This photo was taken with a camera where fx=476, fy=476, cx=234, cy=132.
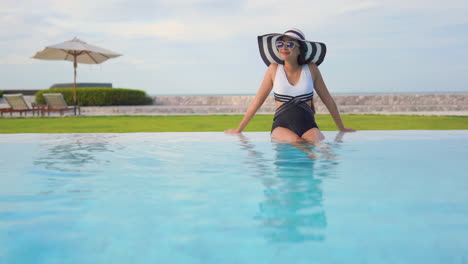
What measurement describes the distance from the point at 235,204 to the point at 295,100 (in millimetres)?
2951

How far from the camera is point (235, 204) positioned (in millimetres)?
3562

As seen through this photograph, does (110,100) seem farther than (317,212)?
Yes

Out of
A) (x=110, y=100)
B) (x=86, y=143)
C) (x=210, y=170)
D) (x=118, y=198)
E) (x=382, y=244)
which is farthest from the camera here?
(x=110, y=100)

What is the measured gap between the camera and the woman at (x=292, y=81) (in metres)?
6.11

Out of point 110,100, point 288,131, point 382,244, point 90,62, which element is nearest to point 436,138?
point 288,131

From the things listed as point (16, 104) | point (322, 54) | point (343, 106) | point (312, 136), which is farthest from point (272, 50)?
point (16, 104)

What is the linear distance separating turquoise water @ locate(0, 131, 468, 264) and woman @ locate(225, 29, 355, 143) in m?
0.30

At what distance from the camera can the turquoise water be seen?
2.56 meters

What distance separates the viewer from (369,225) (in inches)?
118

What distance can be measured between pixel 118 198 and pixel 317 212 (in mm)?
1573

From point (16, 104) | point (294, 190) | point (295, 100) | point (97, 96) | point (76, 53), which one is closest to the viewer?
point (294, 190)

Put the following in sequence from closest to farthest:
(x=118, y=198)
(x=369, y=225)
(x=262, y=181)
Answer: (x=369, y=225), (x=118, y=198), (x=262, y=181)

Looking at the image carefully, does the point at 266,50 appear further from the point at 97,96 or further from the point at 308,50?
the point at 97,96

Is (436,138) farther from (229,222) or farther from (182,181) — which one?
(229,222)
